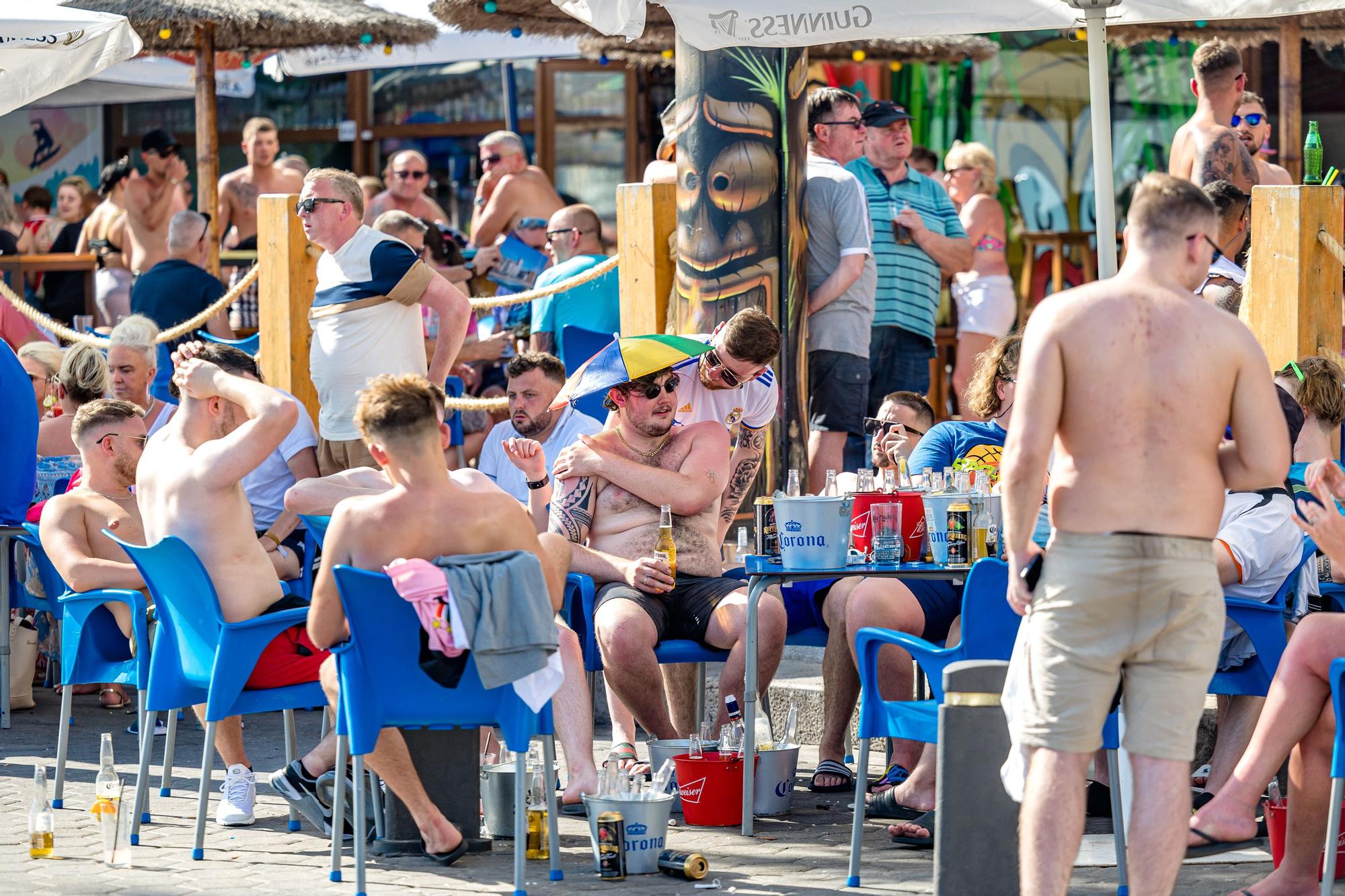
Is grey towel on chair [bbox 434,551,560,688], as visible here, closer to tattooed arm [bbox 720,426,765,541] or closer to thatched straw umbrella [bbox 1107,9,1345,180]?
tattooed arm [bbox 720,426,765,541]

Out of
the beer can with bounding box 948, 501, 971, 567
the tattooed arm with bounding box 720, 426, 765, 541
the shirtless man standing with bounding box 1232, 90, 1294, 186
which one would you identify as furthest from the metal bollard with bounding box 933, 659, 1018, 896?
the shirtless man standing with bounding box 1232, 90, 1294, 186

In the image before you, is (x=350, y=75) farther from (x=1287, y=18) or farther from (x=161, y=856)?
(x=161, y=856)

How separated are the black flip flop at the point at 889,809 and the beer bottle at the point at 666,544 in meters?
0.99

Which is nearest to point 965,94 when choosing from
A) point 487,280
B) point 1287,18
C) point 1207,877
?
point 1287,18

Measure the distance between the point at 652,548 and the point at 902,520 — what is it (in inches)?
42.7

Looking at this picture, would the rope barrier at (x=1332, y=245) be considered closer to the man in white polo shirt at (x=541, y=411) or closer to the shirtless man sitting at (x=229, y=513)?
the man in white polo shirt at (x=541, y=411)

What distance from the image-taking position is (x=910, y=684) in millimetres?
6008

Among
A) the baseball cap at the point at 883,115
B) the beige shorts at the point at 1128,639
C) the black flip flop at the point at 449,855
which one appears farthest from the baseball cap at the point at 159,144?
the beige shorts at the point at 1128,639

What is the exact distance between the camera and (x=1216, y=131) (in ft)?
26.5

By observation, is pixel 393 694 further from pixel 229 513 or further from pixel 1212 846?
pixel 1212 846

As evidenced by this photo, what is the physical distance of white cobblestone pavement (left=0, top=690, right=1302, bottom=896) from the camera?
504cm

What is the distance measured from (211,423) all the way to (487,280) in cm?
492

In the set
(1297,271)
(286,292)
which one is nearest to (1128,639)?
(1297,271)

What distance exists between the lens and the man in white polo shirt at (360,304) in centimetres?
784
